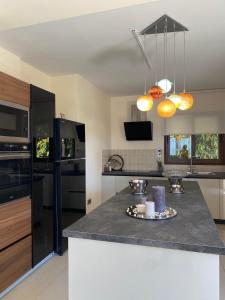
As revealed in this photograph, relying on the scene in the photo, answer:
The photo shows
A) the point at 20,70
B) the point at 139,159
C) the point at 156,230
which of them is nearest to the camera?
the point at 156,230

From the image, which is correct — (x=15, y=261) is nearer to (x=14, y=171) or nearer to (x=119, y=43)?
(x=14, y=171)

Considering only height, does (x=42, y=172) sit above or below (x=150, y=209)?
above

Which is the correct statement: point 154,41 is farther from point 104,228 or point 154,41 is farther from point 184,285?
point 184,285

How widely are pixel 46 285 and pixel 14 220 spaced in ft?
2.34

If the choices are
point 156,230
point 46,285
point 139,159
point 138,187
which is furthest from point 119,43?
point 139,159

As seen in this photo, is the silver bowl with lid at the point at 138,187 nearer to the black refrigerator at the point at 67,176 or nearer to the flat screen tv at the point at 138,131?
the black refrigerator at the point at 67,176

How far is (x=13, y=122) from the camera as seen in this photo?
223 centimetres

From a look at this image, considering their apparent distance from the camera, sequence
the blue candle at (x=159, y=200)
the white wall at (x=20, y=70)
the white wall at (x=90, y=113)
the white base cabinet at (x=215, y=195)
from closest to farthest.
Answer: the blue candle at (x=159, y=200)
the white wall at (x=20, y=70)
the white wall at (x=90, y=113)
the white base cabinet at (x=215, y=195)

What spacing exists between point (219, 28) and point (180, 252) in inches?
79.1

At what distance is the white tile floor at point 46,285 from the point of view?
2.14 metres

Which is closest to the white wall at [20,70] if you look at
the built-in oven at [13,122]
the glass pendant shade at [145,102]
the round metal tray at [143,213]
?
the built-in oven at [13,122]

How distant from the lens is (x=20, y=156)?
7.59 feet

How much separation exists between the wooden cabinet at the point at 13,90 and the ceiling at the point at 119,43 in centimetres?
47

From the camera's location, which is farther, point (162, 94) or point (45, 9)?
point (162, 94)
